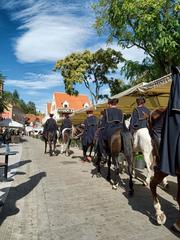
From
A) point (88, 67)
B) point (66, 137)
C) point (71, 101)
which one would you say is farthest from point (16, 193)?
point (71, 101)

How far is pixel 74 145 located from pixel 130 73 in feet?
24.7

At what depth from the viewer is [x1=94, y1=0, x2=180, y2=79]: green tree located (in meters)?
20.3

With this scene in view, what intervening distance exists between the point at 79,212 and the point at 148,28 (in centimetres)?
1659

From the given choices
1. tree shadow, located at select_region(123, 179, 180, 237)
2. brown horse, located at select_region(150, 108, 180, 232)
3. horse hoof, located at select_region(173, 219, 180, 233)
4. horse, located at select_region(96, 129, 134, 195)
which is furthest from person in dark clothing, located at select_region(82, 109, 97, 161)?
horse hoof, located at select_region(173, 219, 180, 233)

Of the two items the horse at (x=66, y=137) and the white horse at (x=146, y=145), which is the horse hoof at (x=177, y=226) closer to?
the white horse at (x=146, y=145)

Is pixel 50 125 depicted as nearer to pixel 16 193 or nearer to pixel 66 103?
pixel 16 193

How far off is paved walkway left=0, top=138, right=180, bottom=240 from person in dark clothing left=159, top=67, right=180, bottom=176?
1.00 metres

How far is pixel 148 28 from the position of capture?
2094 centimetres

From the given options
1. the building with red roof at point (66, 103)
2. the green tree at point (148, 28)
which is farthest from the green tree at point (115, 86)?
the building with red roof at point (66, 103)

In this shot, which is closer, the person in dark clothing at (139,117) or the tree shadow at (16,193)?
the tree shadow at (16,193)

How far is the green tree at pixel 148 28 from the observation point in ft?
66.7

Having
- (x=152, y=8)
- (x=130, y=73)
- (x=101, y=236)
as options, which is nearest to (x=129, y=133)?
(x=101, y=236)

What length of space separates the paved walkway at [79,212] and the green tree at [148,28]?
A: 12.4 m

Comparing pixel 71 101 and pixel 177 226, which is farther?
pixel 71 101
